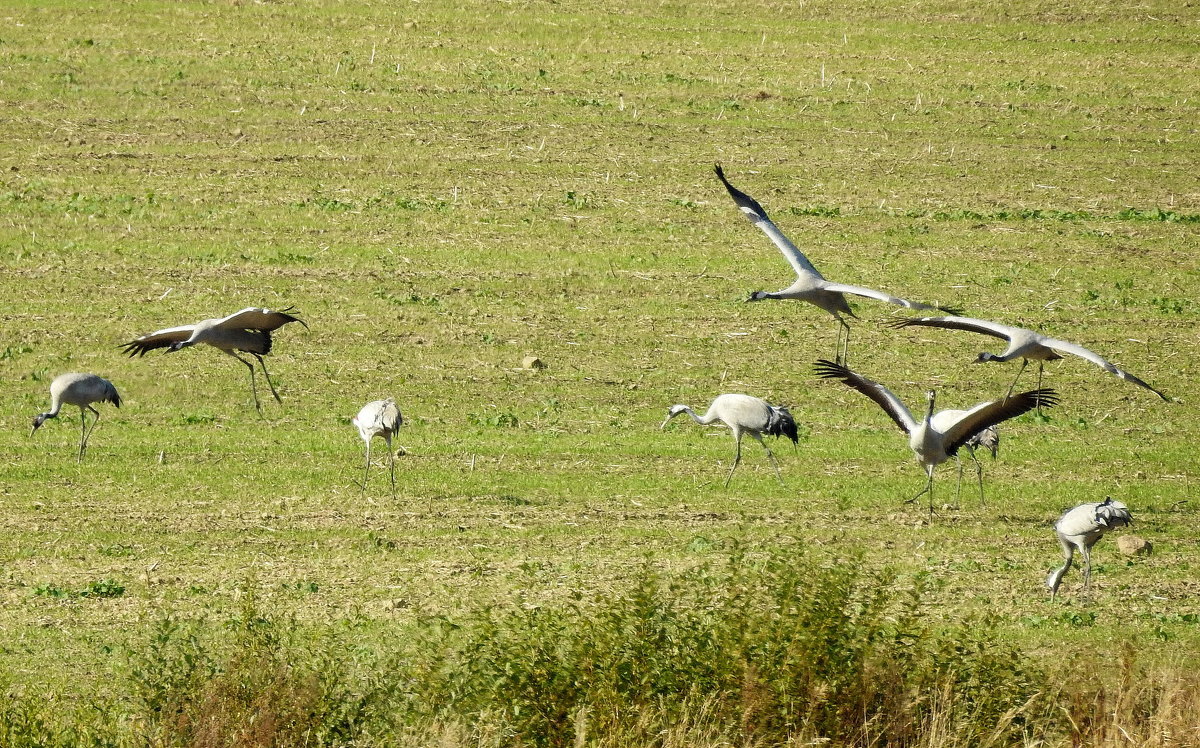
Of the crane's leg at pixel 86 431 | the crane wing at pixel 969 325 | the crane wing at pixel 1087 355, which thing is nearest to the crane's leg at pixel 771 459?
the crane wing at pixel 969 325

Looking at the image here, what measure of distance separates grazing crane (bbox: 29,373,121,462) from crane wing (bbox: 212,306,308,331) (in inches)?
60.1

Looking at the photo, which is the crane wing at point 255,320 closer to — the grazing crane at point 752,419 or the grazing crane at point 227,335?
the grazing crane at point 227,335

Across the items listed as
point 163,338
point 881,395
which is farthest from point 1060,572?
point 163,338

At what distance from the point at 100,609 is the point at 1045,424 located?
12.4m

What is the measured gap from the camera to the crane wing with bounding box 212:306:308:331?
708 inches

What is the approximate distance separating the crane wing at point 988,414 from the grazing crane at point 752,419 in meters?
2.17

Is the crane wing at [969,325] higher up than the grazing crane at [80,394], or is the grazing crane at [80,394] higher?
the crane wing at [969,325]

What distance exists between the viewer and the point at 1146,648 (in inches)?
506

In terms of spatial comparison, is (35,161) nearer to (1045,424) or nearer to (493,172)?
(493,172)

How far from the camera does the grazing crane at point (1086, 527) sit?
13.7 meters

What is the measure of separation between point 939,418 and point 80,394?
9620 millimetres

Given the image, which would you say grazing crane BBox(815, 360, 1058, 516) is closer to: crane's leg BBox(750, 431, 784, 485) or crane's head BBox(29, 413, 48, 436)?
crane's leg BBox(750, 431, 784, 485)

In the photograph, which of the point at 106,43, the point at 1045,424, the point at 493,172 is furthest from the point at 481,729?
the point at 106,43

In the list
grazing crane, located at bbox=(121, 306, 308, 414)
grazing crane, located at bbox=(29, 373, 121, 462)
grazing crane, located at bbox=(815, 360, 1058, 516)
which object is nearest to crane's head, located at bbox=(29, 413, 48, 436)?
grazing crane, located at bbox=(29, 373, 121, 462)
